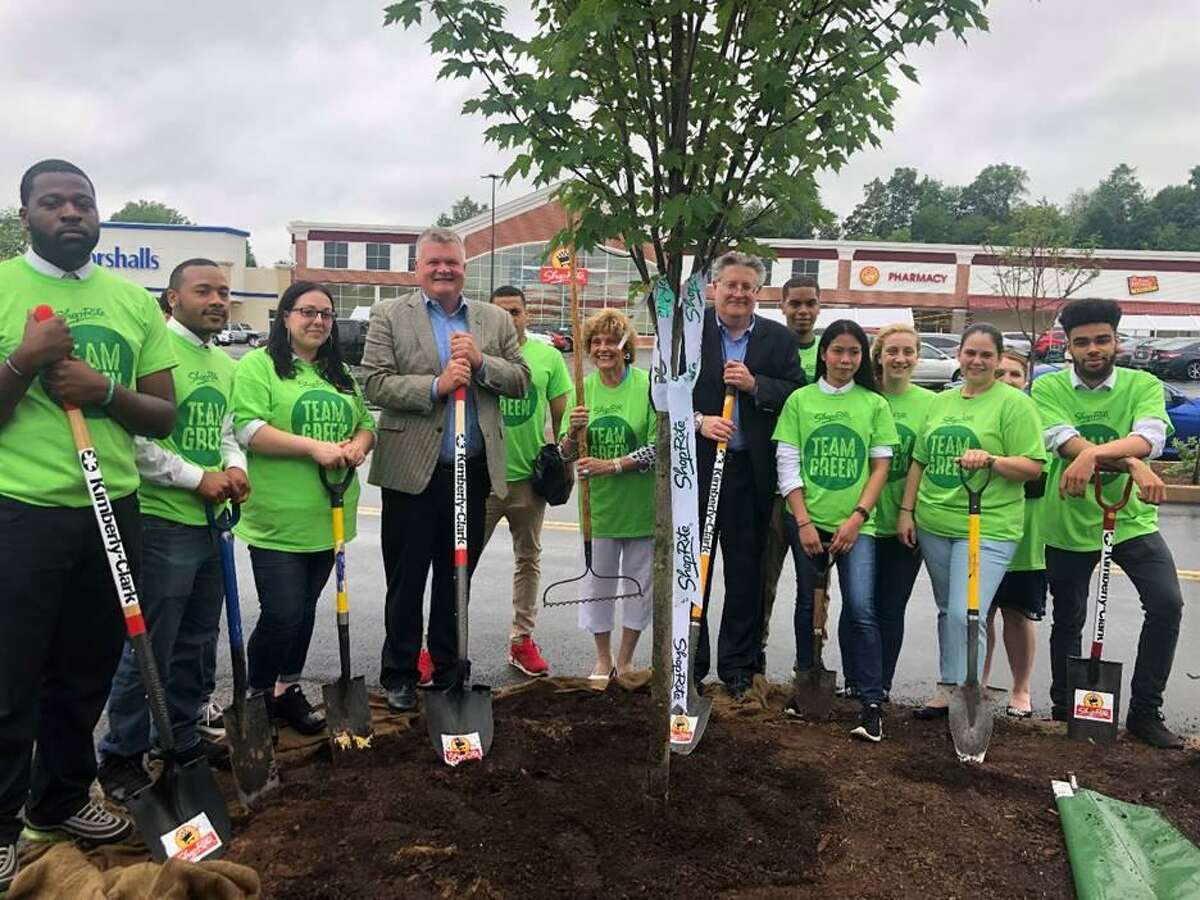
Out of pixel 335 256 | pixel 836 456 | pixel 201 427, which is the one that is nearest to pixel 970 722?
pixel 836 456

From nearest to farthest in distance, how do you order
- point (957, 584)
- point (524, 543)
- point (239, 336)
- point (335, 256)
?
1. point (957, 584)
2. point (524, 543)
3. point (239, 336)
4. point (335, 256)

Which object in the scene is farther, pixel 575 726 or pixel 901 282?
pixel 901 282

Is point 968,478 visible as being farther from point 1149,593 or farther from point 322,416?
point 322,416

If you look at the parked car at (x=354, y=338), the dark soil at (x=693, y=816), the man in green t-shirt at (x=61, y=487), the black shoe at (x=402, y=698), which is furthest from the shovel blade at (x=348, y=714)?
the parked car at (x=354, y=338)

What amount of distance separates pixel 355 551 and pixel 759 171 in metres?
6.02

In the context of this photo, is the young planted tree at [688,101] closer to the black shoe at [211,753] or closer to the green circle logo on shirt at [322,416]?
the green circle logo on shirt at [322,416]

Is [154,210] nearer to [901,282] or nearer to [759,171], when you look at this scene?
[901,282]

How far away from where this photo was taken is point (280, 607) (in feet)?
12.7

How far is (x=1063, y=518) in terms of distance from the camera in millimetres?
4414

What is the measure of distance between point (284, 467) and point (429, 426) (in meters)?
0.68

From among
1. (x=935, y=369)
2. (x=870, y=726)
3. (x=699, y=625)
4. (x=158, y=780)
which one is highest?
(x=935, y=369)

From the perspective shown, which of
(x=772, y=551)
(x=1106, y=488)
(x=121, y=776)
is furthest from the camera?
(x=772, y=551)

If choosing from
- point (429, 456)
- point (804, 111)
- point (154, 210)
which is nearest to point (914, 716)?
point (429, 456)

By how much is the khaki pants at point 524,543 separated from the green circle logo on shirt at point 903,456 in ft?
6.73
